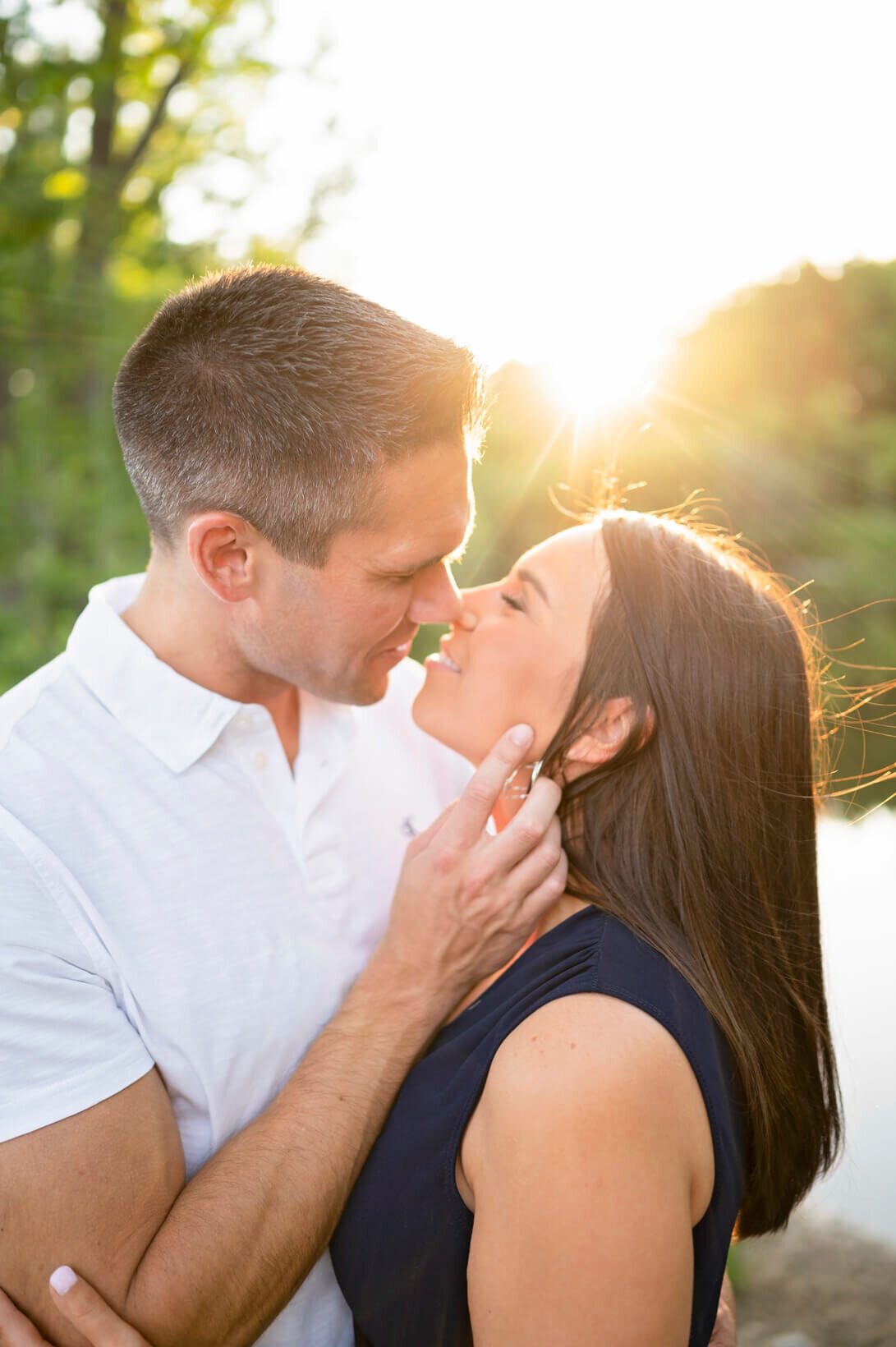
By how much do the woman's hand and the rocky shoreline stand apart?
3.25 metres

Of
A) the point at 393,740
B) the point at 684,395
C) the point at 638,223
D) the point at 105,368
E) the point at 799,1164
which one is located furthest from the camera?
the point at 684,395

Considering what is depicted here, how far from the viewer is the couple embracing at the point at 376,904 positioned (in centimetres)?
151

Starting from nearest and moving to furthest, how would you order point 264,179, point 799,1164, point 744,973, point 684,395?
point 744,973 < point 799,1164 < point 264,179 < point 684,395

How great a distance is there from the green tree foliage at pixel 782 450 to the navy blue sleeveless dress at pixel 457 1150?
143 centimetres

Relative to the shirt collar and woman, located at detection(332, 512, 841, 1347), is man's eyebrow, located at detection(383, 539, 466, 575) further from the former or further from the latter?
the shirt collar

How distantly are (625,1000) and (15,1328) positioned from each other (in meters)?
1.04

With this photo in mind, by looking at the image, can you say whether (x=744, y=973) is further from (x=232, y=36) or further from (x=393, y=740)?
(x=232, y=36)

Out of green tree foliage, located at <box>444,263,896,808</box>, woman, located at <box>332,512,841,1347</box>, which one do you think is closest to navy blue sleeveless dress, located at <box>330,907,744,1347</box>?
woman, located at <box>332,512,841,1347</box>

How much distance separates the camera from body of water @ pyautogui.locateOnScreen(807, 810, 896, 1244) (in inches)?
198

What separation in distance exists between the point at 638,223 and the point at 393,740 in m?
5.13

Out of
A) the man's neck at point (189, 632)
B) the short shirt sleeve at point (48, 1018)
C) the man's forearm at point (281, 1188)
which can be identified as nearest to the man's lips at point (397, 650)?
the man's neck at point (189, 632)

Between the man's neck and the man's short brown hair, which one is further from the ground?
the man's short brown hair

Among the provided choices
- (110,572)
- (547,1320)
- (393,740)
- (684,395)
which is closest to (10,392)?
(110,572)

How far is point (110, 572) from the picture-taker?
7633 mm
